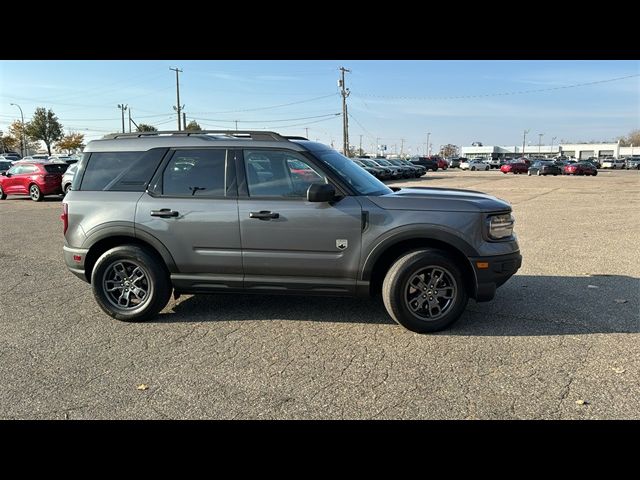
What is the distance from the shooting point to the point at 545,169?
1831 inches

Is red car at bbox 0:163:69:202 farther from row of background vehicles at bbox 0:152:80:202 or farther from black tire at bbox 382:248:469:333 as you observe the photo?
black tire at bbox 382:248:469:333

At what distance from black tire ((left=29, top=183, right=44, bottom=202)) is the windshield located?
1916cm

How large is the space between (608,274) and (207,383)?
586 centimetres

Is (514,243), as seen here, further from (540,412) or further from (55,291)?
(55,291)

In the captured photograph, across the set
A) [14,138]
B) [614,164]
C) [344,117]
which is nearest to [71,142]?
[14,138]

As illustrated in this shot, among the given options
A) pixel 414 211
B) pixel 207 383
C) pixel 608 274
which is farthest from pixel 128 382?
pixel 608 274

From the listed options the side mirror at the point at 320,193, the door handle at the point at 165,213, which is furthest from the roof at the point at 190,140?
the door handle at the point at 165,213

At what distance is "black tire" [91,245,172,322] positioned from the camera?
191 inches

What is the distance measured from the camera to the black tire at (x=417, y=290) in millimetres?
4414

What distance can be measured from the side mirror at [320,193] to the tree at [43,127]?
3541 inches

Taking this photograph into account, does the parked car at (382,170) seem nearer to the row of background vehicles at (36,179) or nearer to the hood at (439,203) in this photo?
the row of background vehicles at (36,179)

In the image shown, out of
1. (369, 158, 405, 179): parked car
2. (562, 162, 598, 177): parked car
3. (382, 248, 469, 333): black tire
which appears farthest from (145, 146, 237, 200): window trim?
(562, 162, 598, 177): parked car

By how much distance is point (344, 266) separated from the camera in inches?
179

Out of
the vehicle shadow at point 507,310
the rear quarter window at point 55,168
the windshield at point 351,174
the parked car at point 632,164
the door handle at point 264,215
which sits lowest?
the vehicle shadow at point 507,310
